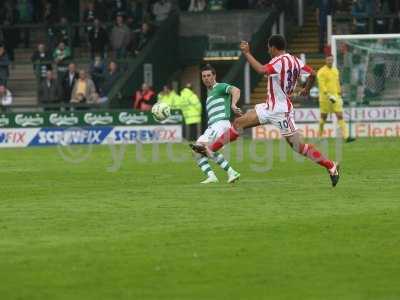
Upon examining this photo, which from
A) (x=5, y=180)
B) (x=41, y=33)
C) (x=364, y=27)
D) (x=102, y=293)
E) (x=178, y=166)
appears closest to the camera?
(x=102, y=293)

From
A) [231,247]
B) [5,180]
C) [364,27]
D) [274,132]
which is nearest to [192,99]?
[274,132]

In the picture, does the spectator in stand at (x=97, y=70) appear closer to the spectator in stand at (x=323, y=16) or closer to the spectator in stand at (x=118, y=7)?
the spectator in stand at (x=118, y=7)

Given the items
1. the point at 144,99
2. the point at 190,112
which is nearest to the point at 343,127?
the point at 190,112

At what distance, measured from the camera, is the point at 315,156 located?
787 inches

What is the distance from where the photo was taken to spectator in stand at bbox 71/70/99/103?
1591 inches

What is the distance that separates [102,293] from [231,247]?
8.71ft

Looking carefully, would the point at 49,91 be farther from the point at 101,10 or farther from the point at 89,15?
the point at 101,10

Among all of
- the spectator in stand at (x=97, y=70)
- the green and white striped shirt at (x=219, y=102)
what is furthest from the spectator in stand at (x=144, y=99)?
Answer: the green and white striped shirt at (x=219, y=102)

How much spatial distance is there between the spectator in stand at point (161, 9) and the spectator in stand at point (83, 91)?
491 centimetres

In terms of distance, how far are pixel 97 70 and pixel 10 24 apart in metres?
5.41

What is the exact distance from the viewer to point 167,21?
44000 mm

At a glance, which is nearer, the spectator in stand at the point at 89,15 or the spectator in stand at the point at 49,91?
the spectator in stand at the point at 49,91

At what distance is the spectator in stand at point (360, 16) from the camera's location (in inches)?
1662

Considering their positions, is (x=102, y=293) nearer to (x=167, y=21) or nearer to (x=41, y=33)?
(x=167, y=21)
